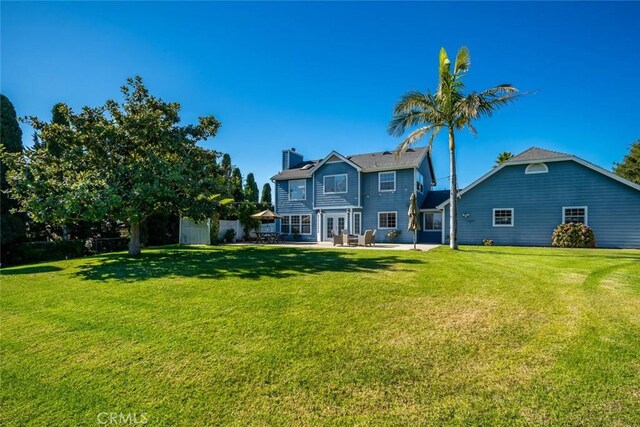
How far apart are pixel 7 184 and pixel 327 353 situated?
1759cm

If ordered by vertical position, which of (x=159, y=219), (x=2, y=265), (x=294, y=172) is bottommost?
(x=2, y=265)

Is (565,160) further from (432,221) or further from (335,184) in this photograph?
(335,184)

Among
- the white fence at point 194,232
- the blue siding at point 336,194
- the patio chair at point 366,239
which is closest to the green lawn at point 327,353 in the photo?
the patio chair at point 366,239

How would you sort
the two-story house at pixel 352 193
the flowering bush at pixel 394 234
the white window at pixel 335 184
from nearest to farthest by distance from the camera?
the flowering bush at pixel 394 234, the two-story house at pixel 352 193, the white window at pixel 335 184

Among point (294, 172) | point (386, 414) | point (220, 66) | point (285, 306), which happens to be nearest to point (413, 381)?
point (386, 414)

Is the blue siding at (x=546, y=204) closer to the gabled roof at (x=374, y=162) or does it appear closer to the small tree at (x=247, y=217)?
the gabled roof at (x=374, y=162)

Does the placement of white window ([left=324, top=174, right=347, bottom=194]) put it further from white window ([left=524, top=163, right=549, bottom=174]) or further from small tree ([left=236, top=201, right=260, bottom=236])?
white window ([left=524, top=163, right=549, bottom=174])

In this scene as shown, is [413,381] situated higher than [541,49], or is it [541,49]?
[541,49]

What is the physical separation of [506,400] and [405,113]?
1460cm

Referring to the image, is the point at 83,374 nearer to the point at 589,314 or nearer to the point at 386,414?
the point at 386,414

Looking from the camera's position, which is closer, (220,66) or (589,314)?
(589,314)

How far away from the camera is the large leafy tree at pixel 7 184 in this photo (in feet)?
42.7

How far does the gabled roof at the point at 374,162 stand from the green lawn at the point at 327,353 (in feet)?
50.0

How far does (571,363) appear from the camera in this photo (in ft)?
11.2
